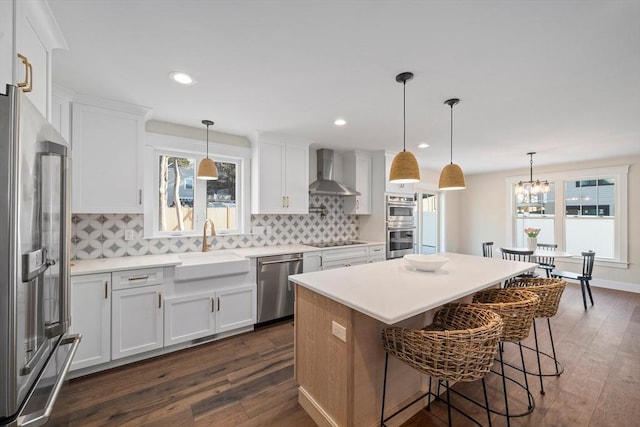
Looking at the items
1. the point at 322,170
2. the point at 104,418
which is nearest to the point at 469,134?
the point at 322,170

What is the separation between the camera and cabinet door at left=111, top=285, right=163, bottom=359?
243 centimetres

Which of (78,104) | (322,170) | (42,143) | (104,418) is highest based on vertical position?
(78,104)

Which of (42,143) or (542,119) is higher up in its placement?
(542,119)

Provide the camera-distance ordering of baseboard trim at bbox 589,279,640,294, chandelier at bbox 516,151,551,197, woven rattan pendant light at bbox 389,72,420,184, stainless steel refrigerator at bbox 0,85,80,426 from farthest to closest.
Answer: baseboard trim at bbox 589,279,640,294, chandelier at bbox 516,151,551,197, woven rattan pendant light at bbox 389,72,420,184, stainless steel refrigerator at bbox 0,85,80,426

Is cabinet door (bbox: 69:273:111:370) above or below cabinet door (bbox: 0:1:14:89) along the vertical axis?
below

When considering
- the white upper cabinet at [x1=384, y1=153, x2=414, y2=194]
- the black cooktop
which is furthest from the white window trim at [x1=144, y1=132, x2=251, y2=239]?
the white upper cabinet at [x1=384, y1=153, x2=414, y2=194]

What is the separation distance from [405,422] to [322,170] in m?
3.35

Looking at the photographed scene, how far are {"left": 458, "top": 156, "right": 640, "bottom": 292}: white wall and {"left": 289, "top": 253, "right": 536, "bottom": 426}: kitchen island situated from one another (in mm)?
4762

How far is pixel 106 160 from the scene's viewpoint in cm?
260

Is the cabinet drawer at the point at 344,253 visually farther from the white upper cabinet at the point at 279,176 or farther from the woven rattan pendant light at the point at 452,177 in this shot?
the woven rattan pendant light at the point at 452,177

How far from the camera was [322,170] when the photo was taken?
4414 mm

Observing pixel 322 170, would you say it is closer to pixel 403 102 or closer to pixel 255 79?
pixel 403 102

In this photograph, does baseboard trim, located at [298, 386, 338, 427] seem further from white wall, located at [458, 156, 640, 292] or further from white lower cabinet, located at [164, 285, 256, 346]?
white wall, located at [458, 156, 640, 292]

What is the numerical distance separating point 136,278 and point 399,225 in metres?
3.83
